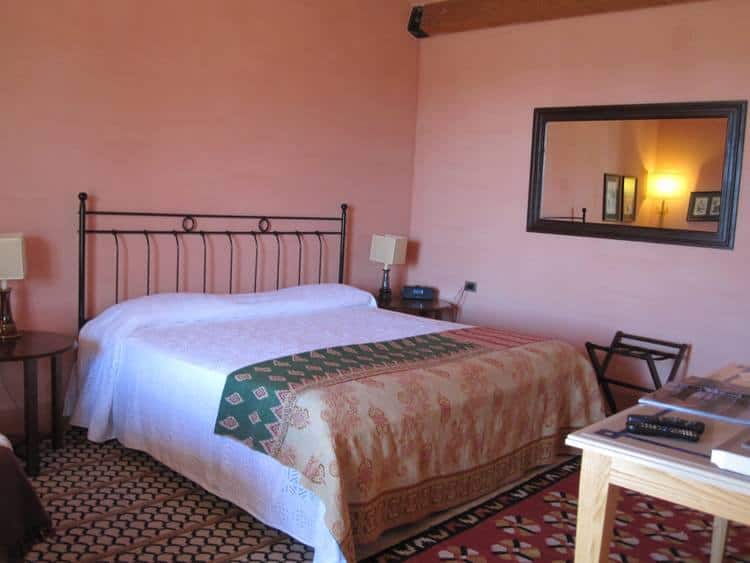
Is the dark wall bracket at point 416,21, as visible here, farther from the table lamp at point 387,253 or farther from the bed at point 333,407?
the bed at point 333,407

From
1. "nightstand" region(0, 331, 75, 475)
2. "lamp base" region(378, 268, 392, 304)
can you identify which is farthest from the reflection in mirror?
"nightstand" region(0, 331, 75, 475)

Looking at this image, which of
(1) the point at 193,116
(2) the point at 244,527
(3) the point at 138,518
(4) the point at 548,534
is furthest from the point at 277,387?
(1) the point at 193,116

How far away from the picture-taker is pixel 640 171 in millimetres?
4055

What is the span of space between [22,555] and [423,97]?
13.9ft

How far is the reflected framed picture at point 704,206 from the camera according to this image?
384 centimetres

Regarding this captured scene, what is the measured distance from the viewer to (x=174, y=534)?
8.33 ft

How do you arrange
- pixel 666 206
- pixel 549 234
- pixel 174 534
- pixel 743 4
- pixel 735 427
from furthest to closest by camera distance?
pixel 549 234
pixel 666 206
pixel 743 4
pixel 174 534
pixel 735 427

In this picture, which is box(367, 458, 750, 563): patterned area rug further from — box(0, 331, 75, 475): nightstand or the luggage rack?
box(0, 331, 75, 475): nightstand

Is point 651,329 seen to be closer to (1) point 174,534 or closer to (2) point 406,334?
(2) point 406,334

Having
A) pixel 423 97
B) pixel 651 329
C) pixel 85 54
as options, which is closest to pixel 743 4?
pixel 651 329

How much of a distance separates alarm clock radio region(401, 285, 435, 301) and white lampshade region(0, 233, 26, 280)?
2654 millimetres

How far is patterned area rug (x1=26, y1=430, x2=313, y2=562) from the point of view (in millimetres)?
2410

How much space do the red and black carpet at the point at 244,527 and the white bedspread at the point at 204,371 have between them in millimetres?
99

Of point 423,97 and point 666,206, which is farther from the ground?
point 423,97
